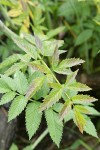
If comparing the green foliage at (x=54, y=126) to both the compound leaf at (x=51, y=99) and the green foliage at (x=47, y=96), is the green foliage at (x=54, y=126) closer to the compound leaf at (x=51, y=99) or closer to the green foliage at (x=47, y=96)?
the green foliage at (x=47, y=96)

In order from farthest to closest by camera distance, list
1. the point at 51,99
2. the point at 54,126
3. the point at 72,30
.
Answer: the point at 72,30, the point at 54,126, the point at 51,99

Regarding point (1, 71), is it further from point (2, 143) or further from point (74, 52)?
point (74, 52)

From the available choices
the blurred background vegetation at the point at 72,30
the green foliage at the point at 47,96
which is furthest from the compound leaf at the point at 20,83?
the blurred background vegetation at the point at 72,30

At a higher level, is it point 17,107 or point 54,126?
point 17,107

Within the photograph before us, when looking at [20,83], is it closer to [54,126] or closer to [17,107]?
[17,107]

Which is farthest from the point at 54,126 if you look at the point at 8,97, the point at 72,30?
the point at 72,30

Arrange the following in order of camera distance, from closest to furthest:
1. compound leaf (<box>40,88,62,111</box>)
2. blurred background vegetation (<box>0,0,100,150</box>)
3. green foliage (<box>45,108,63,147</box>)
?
1. compound leaf (<box>40,88,62,111</box>)
2. green foliage (<box>45,108,63,147</box>)
3. blurred background vegetation (<box>0,0,100,150</box>)

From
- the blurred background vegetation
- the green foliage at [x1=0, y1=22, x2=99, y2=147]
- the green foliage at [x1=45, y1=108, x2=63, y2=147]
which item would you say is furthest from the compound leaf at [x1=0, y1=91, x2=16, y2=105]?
the blurred background vegetation

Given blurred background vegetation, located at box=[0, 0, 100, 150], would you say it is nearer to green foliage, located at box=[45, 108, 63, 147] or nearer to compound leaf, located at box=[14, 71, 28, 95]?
compound leaf, located at box=[14, 71, 28, 95]

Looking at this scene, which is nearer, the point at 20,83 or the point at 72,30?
the point at 20,83
